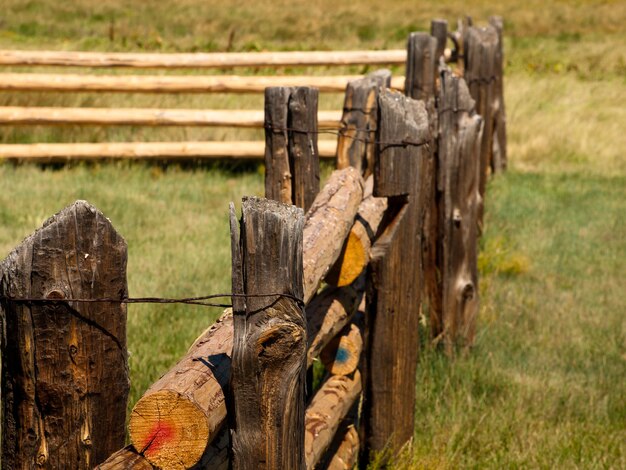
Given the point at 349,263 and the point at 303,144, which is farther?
the point at 303,144

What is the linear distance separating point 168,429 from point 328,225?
44.4 inches

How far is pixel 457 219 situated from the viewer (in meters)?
4.77

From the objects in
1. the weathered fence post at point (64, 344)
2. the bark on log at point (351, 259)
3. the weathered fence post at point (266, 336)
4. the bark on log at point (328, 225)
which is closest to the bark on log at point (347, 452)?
the bark on log at point (351, 259)

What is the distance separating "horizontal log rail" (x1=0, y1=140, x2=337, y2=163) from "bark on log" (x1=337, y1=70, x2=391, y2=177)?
4.54 metres

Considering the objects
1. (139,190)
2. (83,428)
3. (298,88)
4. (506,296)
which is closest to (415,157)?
(298,88)

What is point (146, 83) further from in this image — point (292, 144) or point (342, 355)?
point (342, 355)

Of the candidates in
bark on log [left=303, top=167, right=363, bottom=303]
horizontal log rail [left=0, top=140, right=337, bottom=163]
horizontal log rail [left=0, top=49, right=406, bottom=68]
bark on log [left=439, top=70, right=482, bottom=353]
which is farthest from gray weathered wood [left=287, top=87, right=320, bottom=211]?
horizontal log rail [left=0, top=49, right=406, bottom=68]

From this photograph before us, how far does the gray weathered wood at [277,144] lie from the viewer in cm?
348

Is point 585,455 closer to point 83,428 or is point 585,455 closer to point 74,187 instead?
point 83,428

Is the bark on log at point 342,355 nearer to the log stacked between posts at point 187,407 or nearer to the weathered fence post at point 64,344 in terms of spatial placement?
the log stacked between posts at point 187,407

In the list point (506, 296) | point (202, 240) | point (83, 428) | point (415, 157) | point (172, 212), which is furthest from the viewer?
point (172, 212)

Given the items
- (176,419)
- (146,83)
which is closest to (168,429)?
(176,419)

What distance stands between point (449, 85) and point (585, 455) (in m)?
1.99

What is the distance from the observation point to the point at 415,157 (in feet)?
10.9
